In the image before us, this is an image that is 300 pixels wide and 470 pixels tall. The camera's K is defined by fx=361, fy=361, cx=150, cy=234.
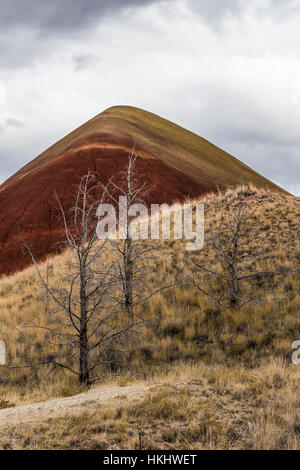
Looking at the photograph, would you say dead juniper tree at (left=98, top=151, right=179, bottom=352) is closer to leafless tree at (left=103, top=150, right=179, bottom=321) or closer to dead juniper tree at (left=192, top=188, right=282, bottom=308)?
leafless tree at (left=103, top=150, right=179, bottom=321)

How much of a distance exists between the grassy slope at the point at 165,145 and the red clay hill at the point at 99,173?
152 millimetres

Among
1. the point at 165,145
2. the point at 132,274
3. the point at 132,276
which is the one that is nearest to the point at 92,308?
the point at 132,274

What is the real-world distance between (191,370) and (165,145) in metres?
37.9

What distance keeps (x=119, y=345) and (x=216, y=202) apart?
13.2m

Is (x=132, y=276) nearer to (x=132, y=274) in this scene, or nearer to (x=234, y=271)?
(x=132, y=274)

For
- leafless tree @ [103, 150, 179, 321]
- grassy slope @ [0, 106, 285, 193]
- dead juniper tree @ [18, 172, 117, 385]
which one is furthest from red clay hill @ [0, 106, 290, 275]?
dead juniper tree @ [18, 172, 117, 385]

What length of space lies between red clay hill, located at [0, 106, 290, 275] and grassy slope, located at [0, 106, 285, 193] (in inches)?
6.0

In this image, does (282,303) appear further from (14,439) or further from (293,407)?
(14,439)

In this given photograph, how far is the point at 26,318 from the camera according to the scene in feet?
40.1

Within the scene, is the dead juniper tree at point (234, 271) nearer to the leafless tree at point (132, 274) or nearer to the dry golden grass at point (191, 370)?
the dry golden grass at point (191, 370)

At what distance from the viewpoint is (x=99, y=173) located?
32438 mm

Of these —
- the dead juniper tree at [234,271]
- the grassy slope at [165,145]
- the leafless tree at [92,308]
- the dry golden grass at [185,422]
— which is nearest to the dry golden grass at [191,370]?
the dry golden grass at [185,422]

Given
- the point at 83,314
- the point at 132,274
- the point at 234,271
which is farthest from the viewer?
the point at 132,274
